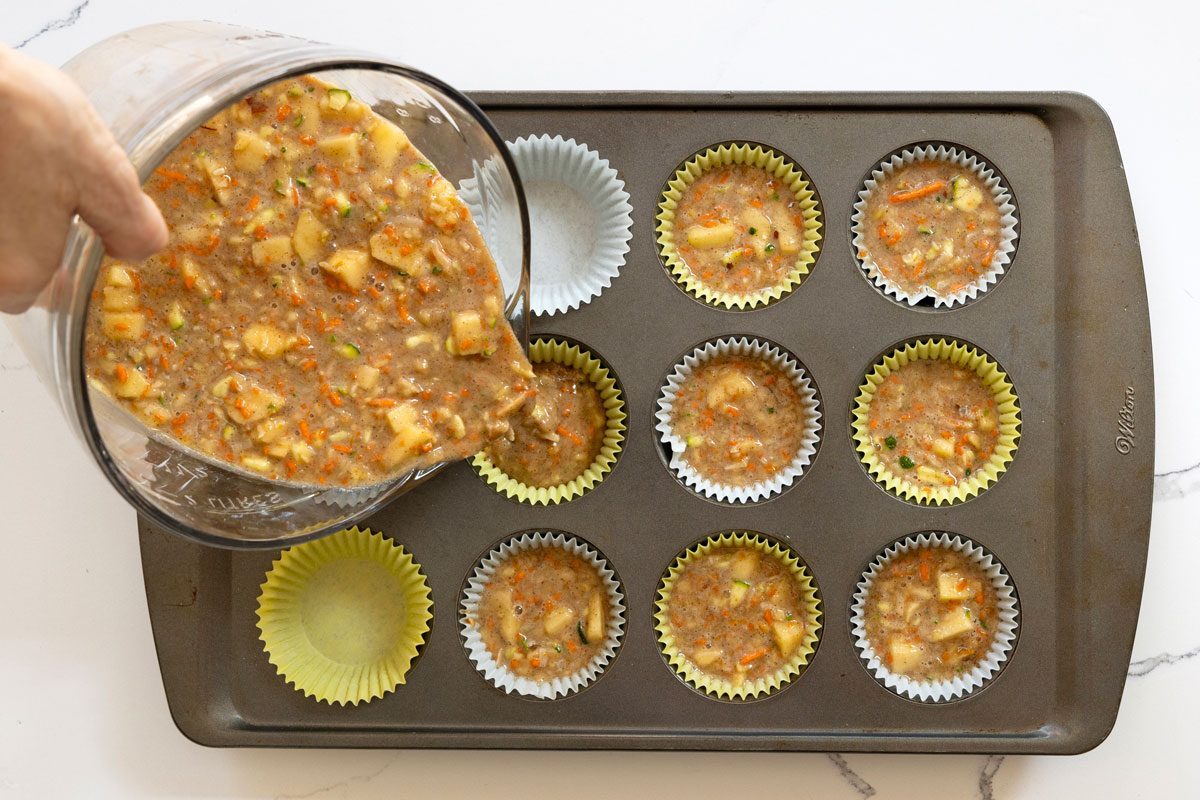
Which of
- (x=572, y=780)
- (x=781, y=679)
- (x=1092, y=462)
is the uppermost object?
(x=1092, y=462)

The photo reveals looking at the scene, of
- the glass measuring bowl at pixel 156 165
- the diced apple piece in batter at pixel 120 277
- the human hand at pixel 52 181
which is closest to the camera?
the human hand at pixel 52 181

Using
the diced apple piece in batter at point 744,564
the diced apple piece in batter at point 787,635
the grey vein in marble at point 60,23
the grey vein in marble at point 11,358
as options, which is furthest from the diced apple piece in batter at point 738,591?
the grey vein in marble at point 60,23

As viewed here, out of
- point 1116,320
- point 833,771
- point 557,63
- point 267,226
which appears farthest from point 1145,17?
point 267,226

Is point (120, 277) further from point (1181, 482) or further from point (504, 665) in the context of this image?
point (1181, 482)

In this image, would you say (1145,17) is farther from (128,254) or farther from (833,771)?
(128,254)

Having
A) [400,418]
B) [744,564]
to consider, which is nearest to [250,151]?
[400,418]

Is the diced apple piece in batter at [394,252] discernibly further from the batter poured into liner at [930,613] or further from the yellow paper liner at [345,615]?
the batter poured into liner at [930,613]
